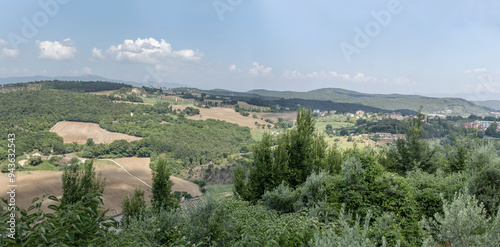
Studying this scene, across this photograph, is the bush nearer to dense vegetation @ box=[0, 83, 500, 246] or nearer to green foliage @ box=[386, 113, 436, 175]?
dense vegetation @ box=[0, 83, 500, 246]

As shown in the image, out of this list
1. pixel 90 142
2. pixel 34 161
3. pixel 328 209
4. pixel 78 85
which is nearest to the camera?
pixel 328 209

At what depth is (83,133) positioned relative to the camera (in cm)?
7638

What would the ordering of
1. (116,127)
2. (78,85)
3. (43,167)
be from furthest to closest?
1. (78,85)
2. (116,127)
3. (43,167)

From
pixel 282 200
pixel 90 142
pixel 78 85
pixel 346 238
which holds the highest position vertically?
pixel 78 85

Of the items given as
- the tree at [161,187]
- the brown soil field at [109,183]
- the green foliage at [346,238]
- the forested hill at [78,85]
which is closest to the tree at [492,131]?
the tree at [161,187]

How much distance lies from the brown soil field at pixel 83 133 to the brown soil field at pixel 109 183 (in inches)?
380

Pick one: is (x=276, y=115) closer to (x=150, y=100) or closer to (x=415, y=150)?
(x=150, y=100)

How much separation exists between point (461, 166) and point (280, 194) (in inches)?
367

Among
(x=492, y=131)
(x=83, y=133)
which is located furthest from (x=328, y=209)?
(x=83, y=133)

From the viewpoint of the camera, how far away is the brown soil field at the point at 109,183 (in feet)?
149

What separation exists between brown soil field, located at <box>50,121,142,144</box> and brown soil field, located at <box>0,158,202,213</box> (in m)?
9.65

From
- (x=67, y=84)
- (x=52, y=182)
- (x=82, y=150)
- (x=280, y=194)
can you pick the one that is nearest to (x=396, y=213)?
(x=280, y=194)

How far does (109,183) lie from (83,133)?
94.2 feet

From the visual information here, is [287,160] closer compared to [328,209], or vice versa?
[328,209]
